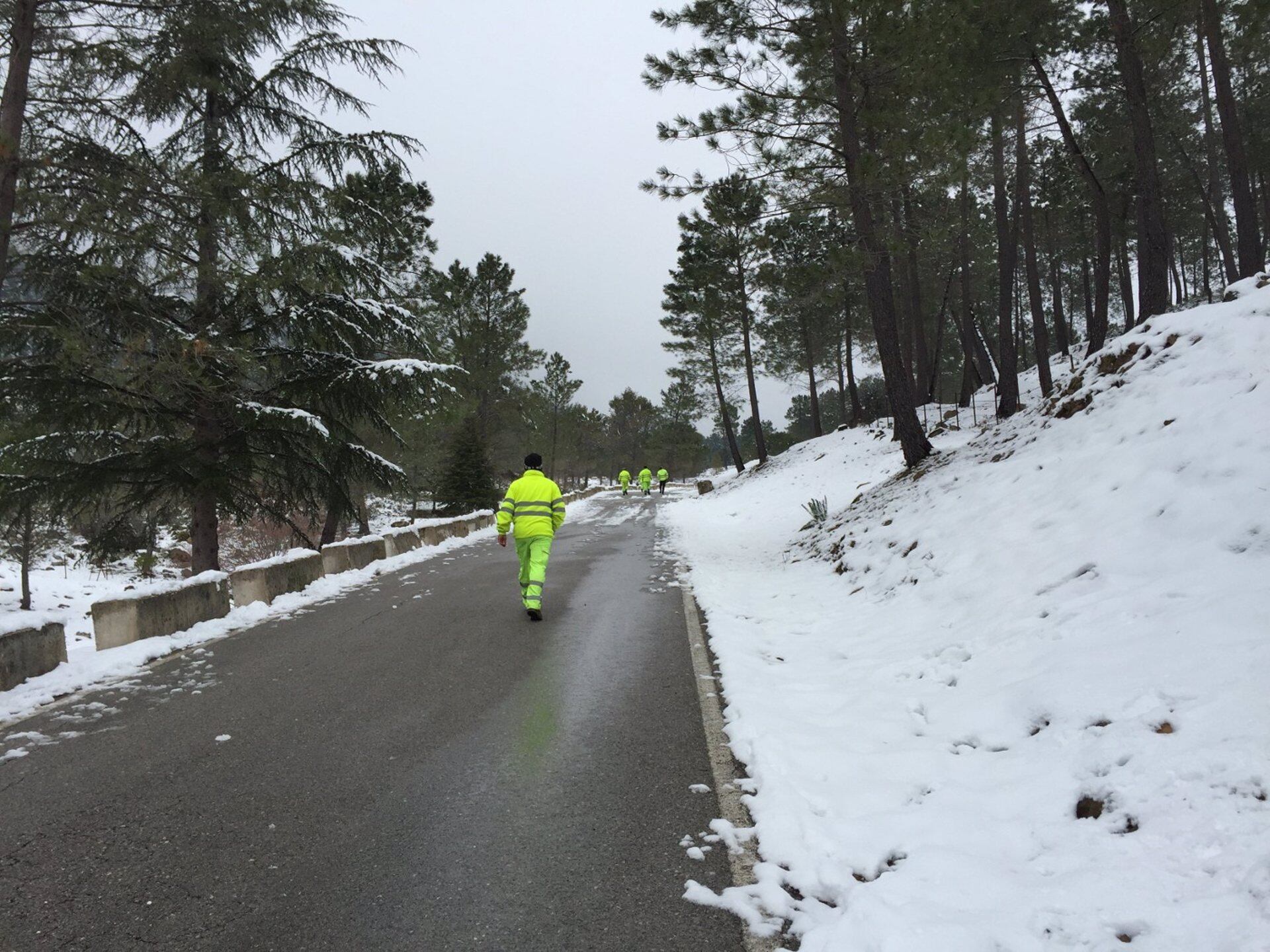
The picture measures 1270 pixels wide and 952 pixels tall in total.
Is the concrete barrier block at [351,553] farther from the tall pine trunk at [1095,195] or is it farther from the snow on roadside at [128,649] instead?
the tall pine trunk at [1095,195]

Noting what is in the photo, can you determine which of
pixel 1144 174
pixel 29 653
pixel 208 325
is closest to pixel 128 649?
pixel 29 653

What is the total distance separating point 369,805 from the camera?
3.22 metres

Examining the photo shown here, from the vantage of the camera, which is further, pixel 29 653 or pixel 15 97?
pixel 15 97

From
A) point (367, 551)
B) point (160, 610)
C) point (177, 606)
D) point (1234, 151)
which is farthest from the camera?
point (1234, 151)

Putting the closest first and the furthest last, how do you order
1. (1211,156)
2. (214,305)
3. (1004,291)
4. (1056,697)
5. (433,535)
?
(1056,697) < (214,305) < (433,535) < (1004,291) < (1211,156)

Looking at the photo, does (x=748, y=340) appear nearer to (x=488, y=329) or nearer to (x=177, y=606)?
(x=488, y=329)

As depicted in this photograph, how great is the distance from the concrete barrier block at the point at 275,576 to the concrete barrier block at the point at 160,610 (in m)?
0.22

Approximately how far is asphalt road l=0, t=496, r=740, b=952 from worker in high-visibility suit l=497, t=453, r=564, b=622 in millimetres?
1241

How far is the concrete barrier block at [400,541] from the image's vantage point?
510 inches

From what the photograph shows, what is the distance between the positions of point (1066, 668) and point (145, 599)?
7.73 meters

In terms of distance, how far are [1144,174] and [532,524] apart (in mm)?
11536

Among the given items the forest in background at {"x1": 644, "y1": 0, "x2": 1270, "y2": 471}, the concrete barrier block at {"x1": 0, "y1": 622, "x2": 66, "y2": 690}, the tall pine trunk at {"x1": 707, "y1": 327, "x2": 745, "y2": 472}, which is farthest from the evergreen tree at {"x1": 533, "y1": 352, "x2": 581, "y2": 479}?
the concrete barrier block at {"x1": 0, "y1": 622, "x2": 66, "y2": 690}

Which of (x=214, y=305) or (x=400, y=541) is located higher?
(x=214, y=305)

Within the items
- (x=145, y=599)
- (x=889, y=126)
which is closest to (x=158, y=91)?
(x=145, y=599)
